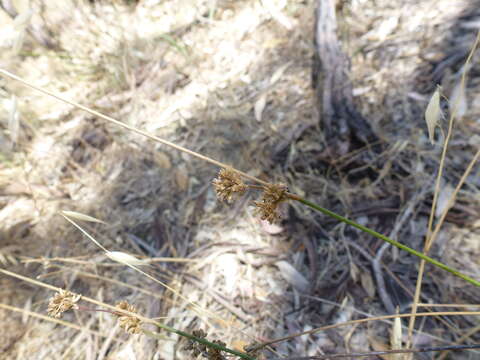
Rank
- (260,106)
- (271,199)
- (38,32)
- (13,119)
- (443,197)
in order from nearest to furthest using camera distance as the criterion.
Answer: (271,199), (13,119), (443,197), (260,106), (38,32)

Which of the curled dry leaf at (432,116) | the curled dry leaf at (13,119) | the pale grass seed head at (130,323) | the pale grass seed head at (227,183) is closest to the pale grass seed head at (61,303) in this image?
the pale grass seed head at (130,323)

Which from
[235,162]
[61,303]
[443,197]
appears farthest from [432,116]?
[235,162]

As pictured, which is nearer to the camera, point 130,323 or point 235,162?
point 130,323

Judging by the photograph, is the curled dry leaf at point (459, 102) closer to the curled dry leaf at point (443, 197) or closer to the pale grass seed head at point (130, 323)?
the curled dry leaf at point (443, 197)

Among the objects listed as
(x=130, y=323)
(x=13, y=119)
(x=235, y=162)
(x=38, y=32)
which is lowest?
(x=235, y=162)

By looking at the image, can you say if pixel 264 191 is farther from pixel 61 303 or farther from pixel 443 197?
pixel 443 197

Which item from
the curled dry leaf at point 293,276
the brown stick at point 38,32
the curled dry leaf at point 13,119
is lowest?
the curled dry leaf at point 293,276

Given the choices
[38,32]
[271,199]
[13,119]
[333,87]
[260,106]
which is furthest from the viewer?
[38,32]

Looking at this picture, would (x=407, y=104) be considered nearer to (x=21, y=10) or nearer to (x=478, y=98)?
(x=478, y=98)

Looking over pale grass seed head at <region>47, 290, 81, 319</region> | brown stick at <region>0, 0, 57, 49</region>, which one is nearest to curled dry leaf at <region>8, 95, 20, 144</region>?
pale grass seed head at <region>47, 290, 81, 319</region>

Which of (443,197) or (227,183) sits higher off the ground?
(227,183)

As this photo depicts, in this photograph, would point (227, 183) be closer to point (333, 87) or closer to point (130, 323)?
point (130, 323)

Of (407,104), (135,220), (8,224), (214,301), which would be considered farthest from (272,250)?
(8,224)
